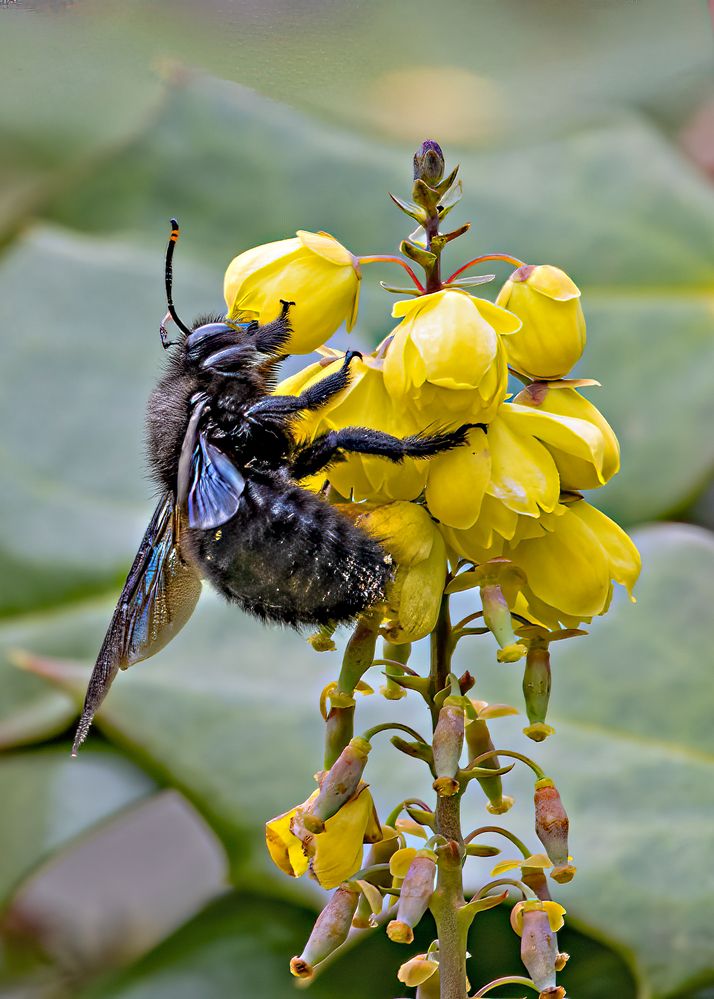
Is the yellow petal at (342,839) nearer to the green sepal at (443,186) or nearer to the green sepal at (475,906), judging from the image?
the green sepal at (475,906)

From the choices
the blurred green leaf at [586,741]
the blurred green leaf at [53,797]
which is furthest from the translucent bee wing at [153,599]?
the blurred green leaf at [53,797]

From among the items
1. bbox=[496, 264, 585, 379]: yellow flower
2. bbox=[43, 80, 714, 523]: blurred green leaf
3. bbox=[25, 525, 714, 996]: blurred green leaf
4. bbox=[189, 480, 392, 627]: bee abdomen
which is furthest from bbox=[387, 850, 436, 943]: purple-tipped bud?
bbox=[43, 80, 714, 523]: blurred green leaf

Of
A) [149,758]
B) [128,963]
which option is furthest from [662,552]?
[128,963]

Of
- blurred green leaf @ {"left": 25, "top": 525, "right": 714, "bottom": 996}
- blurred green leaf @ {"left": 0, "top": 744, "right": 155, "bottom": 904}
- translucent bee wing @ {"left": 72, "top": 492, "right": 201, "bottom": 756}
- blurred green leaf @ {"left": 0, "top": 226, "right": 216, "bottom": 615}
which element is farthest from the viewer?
blurred green leaf @ {"left": 0, "top": 226, "right": 216, "bottom": 615}

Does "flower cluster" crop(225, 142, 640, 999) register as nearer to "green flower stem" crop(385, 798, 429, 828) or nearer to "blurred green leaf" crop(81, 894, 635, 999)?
"green flower stem" crop(385, 798, 429, 828)

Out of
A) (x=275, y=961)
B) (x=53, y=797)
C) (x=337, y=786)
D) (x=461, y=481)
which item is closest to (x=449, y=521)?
(x=461, y=481)

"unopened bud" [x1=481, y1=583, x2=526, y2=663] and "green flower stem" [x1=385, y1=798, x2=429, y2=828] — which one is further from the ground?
"unopened bud" [x1=481, y1=583, x2=526, y2=663]

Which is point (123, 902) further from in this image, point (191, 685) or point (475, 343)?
point (475, 343)

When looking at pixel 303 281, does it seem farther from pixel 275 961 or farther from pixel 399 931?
pixel 275 961
